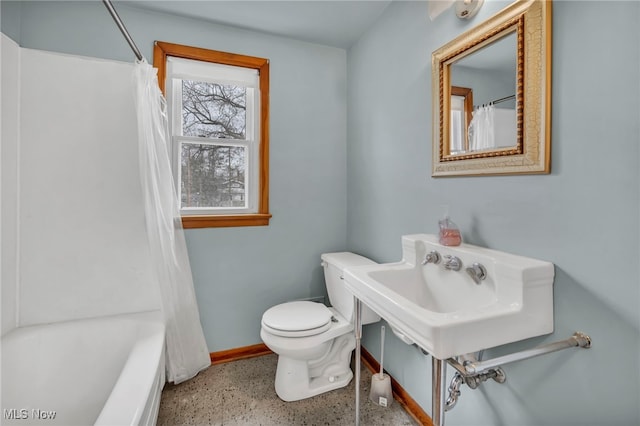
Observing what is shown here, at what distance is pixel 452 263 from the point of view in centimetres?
120

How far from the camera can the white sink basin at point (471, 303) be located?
844 millimetres

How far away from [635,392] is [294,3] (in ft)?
7.49

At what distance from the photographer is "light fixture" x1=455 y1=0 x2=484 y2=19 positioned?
1.22 m

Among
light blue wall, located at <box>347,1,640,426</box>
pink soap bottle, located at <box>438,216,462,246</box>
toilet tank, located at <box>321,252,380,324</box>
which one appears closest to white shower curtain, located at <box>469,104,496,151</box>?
light blue wall, located at <box>347,1,640,426</box>

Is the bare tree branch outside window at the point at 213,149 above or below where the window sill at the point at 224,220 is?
above

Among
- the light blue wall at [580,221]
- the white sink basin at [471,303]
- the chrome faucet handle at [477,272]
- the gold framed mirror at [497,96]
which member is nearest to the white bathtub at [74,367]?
the white sink basin at [471,303]

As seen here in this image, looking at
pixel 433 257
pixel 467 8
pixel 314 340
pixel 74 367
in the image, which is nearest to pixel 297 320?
pixel 314 340

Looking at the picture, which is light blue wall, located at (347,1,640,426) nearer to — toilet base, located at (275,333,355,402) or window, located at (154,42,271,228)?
toilet base, located at (275,333,355,402)

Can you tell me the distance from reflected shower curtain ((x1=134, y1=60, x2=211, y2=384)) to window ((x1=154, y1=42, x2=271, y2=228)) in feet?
0.91

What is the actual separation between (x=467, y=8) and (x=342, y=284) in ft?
5.13

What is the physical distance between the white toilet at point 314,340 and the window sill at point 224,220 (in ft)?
1.97

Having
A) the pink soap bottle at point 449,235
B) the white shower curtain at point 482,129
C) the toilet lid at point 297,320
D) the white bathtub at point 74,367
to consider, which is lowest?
the white bathtub at point 74,367

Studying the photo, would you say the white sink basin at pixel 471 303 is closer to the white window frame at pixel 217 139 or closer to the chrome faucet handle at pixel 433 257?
the chrome faucet handle at pixel 433 257

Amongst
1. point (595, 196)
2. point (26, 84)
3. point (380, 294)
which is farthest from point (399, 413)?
point (26, 84)
